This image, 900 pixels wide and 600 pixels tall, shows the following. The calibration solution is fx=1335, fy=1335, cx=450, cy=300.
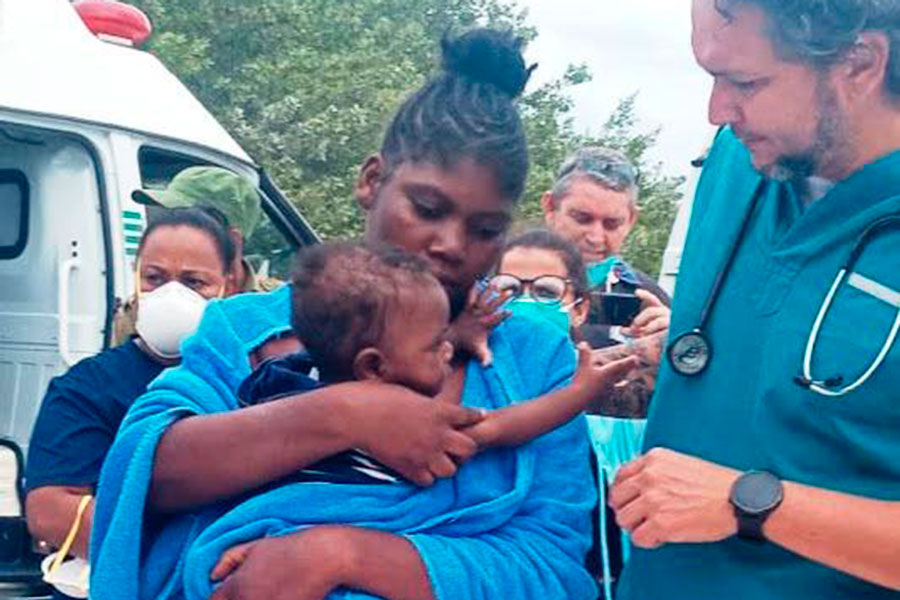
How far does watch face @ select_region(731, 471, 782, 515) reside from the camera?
171 cm

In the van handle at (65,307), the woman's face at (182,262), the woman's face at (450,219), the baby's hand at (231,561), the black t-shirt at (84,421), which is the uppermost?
the woman's face at (450,219)

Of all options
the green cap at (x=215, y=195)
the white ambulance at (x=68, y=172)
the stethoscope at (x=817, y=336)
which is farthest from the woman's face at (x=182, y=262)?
the stethoscope at (x=817, y=336)

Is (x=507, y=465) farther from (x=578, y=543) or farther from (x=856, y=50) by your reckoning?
(x=856, y=50)

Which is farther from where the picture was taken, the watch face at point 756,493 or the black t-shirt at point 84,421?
the black t-shirt at point 84,421

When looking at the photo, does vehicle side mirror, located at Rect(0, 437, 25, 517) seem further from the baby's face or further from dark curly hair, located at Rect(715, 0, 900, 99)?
dark curly hair, located at Rect(715, 0, 900, 99)

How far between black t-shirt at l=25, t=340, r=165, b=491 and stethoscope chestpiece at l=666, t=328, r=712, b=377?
3.90 feet

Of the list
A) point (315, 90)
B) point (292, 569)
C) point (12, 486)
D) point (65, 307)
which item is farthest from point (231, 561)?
point (315, 90)

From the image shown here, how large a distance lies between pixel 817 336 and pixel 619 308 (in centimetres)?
126

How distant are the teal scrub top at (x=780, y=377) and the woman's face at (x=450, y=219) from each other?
1.12 ft

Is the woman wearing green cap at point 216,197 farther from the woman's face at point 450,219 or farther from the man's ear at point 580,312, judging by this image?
the woman's face at point 450,219

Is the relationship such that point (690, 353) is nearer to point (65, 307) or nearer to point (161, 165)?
point (65, 307)

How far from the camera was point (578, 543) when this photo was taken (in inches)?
73.3

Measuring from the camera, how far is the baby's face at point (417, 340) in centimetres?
185

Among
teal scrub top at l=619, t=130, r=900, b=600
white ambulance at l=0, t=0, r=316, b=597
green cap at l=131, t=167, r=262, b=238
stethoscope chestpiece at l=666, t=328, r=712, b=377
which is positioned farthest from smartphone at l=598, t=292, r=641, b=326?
white ambulance at l=0, t=0, r=316, b=597
